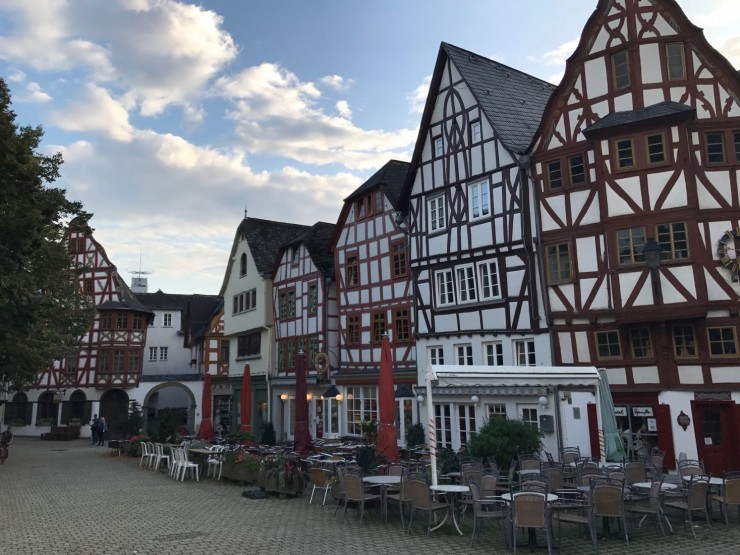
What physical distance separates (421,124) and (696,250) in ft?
36.8

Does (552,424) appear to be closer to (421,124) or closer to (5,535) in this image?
(421,124)

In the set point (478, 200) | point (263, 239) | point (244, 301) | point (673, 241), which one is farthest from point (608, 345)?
point (244, 301)

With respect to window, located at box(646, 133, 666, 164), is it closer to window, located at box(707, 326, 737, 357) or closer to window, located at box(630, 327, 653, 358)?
window, located at box(630, 327, 653, 358)

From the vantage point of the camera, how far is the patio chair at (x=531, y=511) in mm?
9266

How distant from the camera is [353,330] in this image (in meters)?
27.7

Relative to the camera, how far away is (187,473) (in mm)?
20000

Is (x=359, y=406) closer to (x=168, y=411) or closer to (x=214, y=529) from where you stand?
(x=168, y=411)

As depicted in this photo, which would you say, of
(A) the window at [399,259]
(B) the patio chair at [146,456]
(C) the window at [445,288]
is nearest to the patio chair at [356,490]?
(C) the window at [445,288]

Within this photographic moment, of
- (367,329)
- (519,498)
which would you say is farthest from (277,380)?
(519,498)

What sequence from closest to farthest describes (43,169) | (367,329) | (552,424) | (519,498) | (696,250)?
(519,498)
(696,250)
(552,424)
(43,169)
(367,329)

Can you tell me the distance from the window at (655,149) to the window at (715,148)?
1.26 metres

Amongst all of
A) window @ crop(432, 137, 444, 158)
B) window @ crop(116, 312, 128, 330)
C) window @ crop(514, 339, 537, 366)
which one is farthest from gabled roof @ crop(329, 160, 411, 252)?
window @ crop(116, 312, 128, 330)

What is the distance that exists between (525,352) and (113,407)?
31.9m

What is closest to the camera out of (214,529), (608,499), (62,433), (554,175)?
(608,499)
